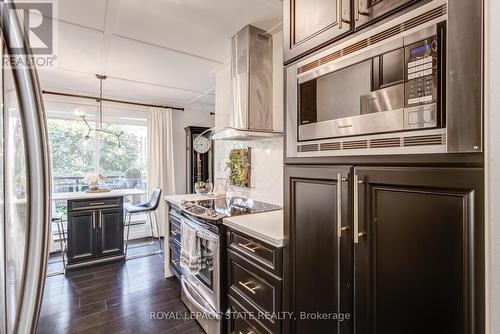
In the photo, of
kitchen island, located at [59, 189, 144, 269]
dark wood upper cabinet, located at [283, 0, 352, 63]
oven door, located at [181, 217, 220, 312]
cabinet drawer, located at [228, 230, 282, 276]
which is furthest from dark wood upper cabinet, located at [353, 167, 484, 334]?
kitchen island, located at [59, 189, 144, 269]

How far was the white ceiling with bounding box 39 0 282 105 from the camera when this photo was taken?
1.89 m

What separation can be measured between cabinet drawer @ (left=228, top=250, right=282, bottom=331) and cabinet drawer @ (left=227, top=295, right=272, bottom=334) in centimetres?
5

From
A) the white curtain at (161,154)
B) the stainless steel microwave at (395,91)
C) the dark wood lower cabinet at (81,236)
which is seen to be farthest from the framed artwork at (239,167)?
Answer: the white curtain at (161,154)

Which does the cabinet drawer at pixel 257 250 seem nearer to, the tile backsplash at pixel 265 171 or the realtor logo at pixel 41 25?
the tile backsplash at pixel 265 171

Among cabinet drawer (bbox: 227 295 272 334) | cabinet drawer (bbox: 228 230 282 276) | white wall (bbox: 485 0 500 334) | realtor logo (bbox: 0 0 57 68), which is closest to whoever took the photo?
realtor logo (bbox: 0 0 57 68)

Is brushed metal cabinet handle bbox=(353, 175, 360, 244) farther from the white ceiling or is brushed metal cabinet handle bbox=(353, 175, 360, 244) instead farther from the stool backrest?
the stool backrest

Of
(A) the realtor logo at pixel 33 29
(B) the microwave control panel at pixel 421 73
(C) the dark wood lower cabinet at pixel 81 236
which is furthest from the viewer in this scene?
(C) the dark wood lower cabinet at pixel 81 236

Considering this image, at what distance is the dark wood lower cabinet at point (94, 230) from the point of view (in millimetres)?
3275

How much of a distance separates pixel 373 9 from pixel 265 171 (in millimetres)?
1790

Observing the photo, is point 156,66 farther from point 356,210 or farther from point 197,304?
point 356,210

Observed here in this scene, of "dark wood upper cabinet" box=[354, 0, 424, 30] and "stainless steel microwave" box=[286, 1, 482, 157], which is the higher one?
"dark wood upper cabinet" box=[354, 0, 424, 30]

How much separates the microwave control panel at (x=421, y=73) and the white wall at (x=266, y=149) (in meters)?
1.49

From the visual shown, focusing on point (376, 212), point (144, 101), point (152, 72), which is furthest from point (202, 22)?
point (144, 101)

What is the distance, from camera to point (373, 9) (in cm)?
92
